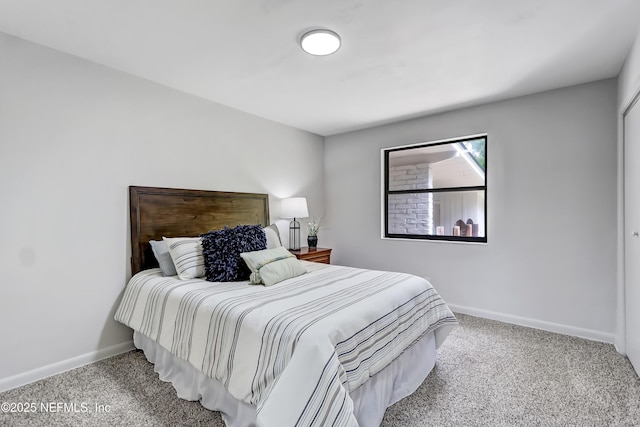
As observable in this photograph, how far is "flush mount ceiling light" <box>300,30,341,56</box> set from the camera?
1995 millimetres

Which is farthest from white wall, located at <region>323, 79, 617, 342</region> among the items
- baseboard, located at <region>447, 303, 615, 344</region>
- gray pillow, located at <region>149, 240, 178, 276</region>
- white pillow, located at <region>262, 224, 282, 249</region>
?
gray pillow, located at <region>149, 240, 178, 276</region>

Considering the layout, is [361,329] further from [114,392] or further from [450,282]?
[450,282]

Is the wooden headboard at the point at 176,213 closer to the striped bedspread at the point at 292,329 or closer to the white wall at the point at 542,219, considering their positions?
the striped bedspread at the point at 292,329

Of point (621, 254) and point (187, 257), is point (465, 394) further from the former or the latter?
point (187, 257)

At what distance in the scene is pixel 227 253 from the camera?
2.50 m

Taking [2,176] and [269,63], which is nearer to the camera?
[2,176]

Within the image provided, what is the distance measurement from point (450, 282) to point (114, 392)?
10.5ft

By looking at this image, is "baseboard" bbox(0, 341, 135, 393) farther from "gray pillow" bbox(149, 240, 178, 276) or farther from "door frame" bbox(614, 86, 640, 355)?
"door frame" bbox(614, 86, 640, 355)

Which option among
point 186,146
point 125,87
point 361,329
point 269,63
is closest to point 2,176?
point 125,87

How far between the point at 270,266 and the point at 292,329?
0.95 meters

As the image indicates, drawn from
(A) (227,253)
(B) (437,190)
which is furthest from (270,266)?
(B) (437,190)

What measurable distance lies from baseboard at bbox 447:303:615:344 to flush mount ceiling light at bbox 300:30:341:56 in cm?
294

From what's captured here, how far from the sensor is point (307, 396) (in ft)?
4.23

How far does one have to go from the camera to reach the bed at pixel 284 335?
1338mm
